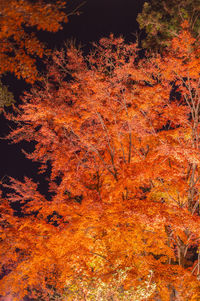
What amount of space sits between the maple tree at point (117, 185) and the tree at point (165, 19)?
5.82 feet

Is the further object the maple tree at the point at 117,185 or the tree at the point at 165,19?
the tree at the point at 165,19

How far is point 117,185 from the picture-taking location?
11.4 metres

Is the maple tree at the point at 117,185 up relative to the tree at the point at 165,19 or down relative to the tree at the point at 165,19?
down

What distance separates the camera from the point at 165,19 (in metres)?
13.4

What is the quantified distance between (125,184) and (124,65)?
20.1 ft

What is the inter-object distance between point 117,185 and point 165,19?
10056 millimetres

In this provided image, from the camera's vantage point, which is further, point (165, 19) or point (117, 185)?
point (165, 19)

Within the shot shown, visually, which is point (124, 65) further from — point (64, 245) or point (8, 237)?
point (8, 237)

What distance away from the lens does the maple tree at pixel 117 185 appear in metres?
9.39

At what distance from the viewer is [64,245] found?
1100 centimetres

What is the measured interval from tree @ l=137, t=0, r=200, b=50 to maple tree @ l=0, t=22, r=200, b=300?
177 centimetres

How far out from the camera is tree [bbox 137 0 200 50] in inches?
490

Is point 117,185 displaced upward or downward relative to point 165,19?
downward

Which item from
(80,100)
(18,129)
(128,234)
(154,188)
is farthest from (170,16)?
(128,234)
